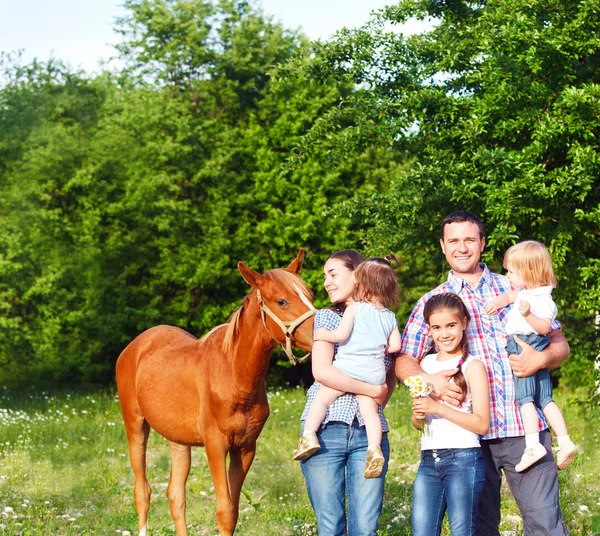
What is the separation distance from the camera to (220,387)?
5.35 meters

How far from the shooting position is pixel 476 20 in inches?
417

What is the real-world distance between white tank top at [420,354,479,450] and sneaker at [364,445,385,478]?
27cm

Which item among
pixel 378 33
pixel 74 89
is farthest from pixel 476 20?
pixel 74 89

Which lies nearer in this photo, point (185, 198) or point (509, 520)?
point (509, 520)

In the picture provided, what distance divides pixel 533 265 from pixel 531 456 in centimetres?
100

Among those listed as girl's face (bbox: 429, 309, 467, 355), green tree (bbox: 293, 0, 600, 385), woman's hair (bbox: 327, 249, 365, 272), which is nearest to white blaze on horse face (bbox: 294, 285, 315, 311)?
woman's hair (bbox: 327, 249, 365, 272)

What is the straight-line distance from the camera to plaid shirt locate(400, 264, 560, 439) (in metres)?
4.00

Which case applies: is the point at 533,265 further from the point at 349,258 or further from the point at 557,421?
the point at 349,258

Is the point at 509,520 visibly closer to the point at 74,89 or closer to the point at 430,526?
the point at 430,526

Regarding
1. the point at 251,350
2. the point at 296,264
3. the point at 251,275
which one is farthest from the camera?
the point at 296,264

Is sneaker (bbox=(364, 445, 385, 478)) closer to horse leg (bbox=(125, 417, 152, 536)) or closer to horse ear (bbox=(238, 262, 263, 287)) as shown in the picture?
horse ear (bbox=(238, 262, 263, 287))

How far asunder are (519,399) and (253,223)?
18.6m

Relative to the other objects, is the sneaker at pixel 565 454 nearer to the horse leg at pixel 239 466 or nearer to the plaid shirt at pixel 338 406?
the plaid shirt at pixel 338 406

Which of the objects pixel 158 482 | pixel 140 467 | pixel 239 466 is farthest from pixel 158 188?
pixel 239 466
